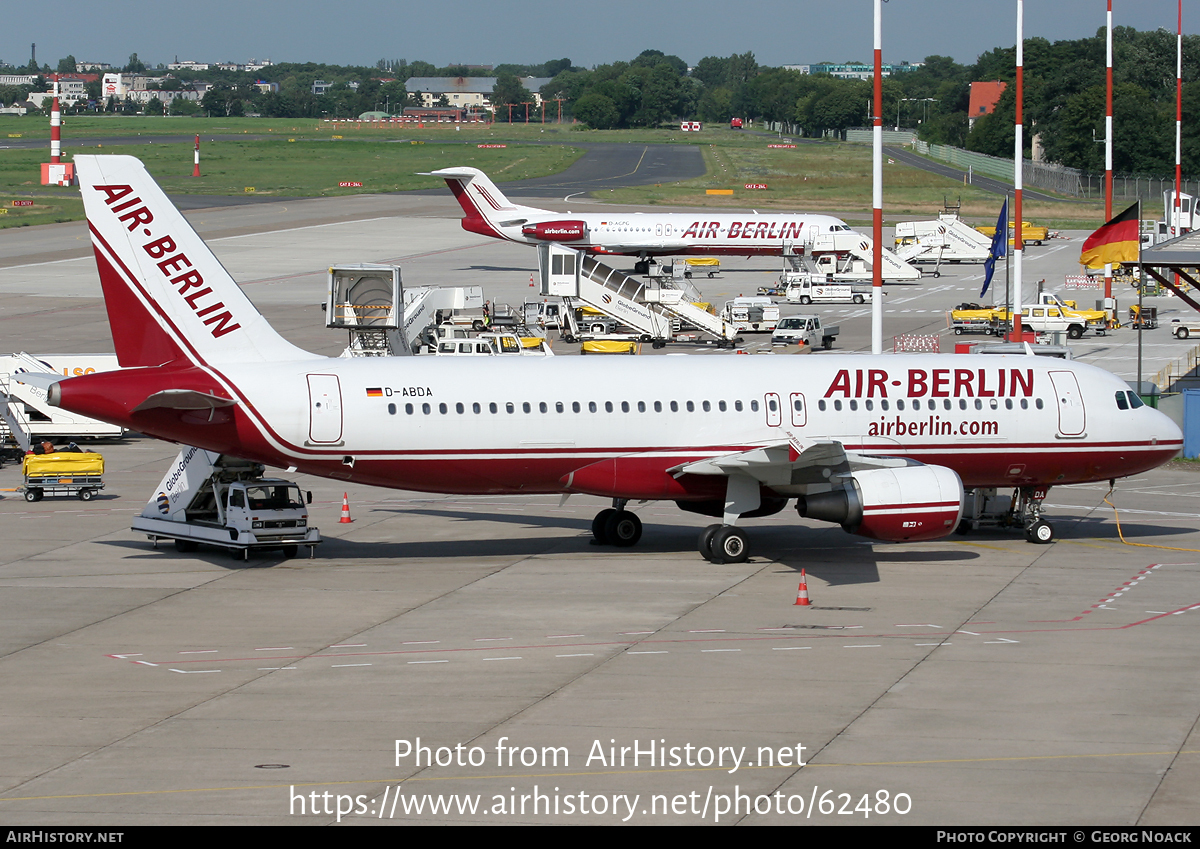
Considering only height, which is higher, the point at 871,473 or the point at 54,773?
the point at 871,473

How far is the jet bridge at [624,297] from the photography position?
256 feet

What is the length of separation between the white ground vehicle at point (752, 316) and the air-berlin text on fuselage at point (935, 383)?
44775 millimetres

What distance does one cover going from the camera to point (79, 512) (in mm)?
40031

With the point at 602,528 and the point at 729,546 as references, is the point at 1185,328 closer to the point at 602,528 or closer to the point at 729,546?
the point at 602,528

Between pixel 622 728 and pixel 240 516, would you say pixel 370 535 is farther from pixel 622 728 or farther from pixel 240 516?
pixel 622 728

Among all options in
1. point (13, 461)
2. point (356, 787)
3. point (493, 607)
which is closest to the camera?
point (356, 787)

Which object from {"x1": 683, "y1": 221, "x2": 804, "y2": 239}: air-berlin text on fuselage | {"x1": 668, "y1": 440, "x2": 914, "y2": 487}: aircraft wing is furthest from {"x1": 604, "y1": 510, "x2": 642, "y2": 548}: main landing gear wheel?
{"x1": 683, "y1": 221, "x2": 804, "y2": 239}: air-berlin text on fuselage

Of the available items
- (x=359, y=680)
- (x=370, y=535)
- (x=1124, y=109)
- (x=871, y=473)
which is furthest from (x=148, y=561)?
(x=1124, y=109)

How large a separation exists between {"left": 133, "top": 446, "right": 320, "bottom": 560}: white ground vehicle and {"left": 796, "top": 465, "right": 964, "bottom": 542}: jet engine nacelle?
12834mm

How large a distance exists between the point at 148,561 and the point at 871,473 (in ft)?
56.9

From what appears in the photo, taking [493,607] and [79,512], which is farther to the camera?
[79,512]

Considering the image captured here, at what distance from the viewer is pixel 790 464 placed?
32.5 metres

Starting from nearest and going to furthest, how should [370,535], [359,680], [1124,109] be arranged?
[359,680] < [370,535] < [1124,109]

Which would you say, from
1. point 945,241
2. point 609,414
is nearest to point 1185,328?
point 945,241
